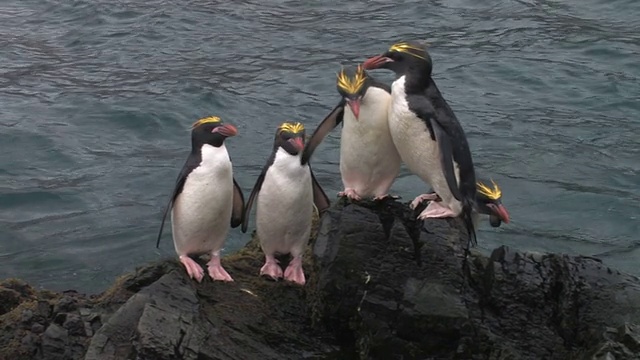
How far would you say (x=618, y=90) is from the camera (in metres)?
13.0

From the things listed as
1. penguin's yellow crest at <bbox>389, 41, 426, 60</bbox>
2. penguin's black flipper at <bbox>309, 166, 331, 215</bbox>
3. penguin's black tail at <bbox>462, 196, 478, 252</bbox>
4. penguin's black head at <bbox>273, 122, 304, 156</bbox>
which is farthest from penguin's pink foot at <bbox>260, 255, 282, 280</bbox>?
penguin's yellow crest at <bbox>389, 41, 426, 60</bbox>

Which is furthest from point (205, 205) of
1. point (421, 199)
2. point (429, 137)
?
point (429, 137)

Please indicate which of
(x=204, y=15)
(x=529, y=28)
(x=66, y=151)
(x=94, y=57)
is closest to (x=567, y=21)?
(x=529, y=28)

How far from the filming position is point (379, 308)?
5.68 m

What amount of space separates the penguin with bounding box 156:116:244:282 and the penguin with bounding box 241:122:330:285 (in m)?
0.23

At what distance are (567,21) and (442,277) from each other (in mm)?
10811

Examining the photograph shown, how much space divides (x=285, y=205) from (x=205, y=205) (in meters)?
0.48

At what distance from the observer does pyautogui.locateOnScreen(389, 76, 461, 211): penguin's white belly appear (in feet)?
19.8

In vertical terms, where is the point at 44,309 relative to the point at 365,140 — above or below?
below

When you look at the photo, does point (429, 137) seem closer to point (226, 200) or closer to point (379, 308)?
point (379, 308)

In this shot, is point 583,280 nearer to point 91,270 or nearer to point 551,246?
point 551,246

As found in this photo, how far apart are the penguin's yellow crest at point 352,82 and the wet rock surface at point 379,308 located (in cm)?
67

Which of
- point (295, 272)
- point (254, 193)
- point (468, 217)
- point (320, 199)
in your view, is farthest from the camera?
point (320, 199)

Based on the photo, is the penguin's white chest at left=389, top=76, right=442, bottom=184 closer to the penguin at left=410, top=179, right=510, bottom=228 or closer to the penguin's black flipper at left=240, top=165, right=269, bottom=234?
the penguin at left=410, top=179, right=510, bottom=228
